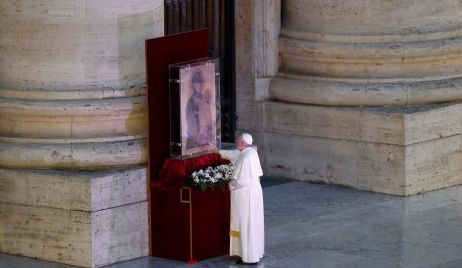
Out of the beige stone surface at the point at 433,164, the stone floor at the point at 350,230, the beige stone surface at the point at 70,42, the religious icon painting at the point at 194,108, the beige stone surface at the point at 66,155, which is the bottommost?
the stone floor at the point at 350,230

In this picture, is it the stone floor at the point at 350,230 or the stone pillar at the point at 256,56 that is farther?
the stone pillar at the point at 256,56

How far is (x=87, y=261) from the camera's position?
56.4 feet

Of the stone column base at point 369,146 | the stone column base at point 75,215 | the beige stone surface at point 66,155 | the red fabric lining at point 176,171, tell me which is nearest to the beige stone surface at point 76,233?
the stone column base at point 75,215

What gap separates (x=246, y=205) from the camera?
1711 cm

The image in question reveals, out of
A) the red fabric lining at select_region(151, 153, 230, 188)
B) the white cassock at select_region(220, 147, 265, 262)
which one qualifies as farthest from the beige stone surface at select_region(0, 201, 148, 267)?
the white cassock at select_region(220, 147, 265, 262)

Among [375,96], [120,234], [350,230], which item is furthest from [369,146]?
[120,234]

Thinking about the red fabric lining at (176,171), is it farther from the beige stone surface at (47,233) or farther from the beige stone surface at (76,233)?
the beige stone surface at (47,233)

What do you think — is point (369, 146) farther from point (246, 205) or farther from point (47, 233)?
point (47, 233)

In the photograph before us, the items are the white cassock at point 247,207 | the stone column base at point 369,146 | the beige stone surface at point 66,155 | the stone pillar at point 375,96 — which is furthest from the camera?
the stone pillar at point 375,96

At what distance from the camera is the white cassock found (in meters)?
17.1

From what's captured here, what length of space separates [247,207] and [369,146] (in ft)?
12.4

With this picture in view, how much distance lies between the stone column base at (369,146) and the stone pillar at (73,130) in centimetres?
365

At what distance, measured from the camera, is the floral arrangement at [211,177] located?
17.3 meters

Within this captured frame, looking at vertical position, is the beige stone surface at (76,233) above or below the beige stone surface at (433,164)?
below
